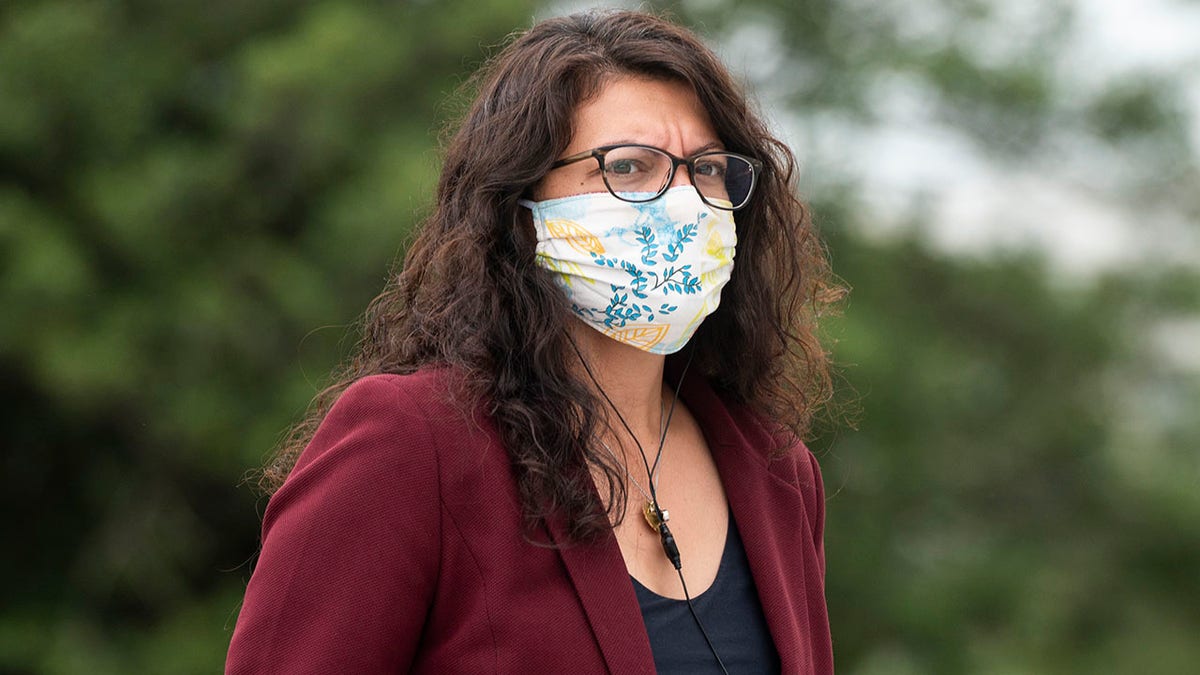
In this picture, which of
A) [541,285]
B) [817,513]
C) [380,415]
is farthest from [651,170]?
[817,513]

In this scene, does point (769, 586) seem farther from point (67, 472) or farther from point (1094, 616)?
point (1094, 616)

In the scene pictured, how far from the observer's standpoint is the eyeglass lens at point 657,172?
1.58 meters

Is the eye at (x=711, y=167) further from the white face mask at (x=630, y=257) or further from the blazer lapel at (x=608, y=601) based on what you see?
the blazer lapel at (x=608, y=601)

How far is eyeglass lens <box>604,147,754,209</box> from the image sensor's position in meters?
1.58

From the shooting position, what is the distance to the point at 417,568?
132 cm

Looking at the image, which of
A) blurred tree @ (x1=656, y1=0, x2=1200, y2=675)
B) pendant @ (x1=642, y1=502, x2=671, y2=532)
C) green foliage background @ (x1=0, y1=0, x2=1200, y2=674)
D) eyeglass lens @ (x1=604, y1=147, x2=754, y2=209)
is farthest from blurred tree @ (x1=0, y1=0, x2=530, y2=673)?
pendant @ (x1=642, y1=502, x2=671, y2=532)

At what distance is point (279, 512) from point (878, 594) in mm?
5613

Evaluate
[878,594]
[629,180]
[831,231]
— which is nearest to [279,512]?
[629,180]

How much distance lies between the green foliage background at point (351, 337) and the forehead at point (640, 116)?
3485 millimetres

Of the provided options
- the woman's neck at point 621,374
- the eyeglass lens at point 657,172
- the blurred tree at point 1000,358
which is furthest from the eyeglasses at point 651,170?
the blurred tree at point 1000,358

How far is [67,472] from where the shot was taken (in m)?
6.64

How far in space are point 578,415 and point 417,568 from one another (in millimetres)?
276

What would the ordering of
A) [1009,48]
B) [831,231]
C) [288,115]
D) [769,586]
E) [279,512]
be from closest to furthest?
[279,512] → [769,586] → [288,115] → [831,231] → [1009,48]

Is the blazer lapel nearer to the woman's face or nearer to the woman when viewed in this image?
the woman
